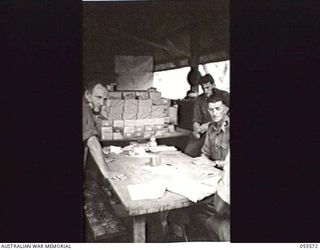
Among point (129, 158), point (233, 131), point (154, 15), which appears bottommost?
point (129, 158)

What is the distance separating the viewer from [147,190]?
1595 millimetres

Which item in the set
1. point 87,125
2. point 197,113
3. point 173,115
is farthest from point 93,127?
point 197,113

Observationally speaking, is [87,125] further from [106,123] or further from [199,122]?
[199,122]

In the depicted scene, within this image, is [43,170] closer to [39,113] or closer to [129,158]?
[39,113]

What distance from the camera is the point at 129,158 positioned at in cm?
165

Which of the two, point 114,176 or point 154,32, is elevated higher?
point 154,32

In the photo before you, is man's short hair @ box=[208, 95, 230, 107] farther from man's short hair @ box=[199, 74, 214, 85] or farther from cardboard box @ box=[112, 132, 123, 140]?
cardboard box @ box=[112, 132, 123, 140]

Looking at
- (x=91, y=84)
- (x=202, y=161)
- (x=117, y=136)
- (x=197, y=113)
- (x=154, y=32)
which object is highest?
(x=154, y=32)

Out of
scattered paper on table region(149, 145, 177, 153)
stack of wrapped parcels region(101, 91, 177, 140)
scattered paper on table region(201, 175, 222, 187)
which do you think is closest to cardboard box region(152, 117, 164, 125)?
stack of wrapped parcels region(101, 91, 177, 140)

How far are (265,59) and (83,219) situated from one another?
1.04 m

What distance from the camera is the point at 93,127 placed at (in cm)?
162

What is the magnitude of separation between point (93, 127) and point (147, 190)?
36cm

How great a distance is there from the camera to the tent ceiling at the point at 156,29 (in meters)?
1.60

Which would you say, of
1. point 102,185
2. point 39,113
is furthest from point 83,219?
point 39,113
